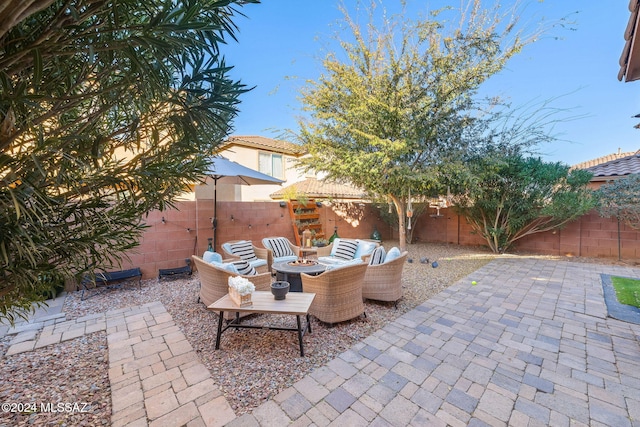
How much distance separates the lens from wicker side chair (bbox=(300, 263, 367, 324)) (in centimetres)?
368

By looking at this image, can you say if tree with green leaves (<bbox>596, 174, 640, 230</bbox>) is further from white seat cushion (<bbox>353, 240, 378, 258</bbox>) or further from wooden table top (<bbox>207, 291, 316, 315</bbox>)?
wooden table top (<bbox>207, 291, 316, 315</bbox>)

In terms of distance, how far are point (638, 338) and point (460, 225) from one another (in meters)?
7.87

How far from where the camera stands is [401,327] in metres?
3.83

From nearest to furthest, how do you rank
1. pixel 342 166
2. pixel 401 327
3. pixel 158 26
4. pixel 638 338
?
pixel 158 26 < pixel 638 338 < pixel 401 327 < pixel 342 166

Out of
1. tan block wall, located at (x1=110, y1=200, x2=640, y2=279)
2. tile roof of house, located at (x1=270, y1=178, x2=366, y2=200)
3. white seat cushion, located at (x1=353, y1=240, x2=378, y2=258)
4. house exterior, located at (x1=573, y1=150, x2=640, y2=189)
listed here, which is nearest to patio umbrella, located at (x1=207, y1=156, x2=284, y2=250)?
tan block wall, located at (x1=110, y1=200, x2=640, y2=279)

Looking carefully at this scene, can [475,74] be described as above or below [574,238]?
above

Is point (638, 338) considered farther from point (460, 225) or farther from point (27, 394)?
point (460, 225)

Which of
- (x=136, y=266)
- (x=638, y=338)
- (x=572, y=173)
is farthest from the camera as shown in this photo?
(x=572, y=173)

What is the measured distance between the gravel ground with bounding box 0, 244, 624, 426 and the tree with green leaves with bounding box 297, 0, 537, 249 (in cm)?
354

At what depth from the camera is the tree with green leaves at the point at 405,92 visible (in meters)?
6.39

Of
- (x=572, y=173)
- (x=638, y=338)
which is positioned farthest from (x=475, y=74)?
(x=638, y=338)

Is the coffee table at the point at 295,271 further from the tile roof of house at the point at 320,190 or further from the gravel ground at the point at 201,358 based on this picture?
the tile roof of house at the point at 320,190

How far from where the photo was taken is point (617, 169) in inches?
372

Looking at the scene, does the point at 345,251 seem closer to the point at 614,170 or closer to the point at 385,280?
the point at 385,280
